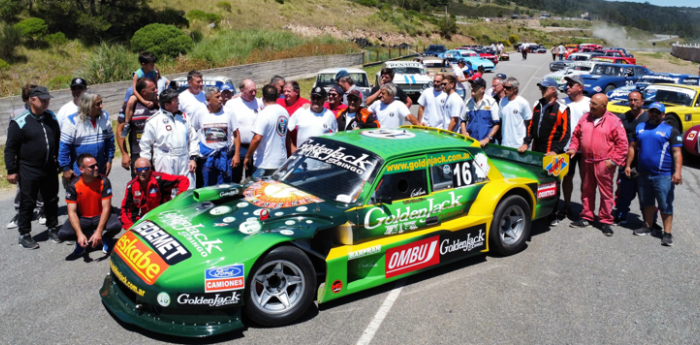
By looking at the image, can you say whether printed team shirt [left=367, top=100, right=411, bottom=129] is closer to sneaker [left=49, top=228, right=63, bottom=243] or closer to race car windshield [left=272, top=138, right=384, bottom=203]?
race car windshield [left=272, top=138, right=384, bottom=203]

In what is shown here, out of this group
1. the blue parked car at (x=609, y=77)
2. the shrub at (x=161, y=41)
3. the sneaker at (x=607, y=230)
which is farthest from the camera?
the shrub at (x=161, y=41)

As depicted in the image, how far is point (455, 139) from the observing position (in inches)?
231

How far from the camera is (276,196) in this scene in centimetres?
491

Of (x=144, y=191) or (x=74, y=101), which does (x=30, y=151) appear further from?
(x=144, y=191)

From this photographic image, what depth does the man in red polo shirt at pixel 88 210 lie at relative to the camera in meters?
5.45

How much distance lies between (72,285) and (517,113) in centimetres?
609

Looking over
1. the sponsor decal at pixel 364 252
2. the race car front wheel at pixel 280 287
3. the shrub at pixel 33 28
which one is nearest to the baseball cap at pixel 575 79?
the sponsor decal at pixel 364 252

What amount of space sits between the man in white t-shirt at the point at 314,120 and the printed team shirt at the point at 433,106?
2.33 metres

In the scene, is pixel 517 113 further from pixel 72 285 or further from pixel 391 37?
pixel 391 37

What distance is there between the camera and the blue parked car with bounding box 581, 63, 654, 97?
74.1 feet

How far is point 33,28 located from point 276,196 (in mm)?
27959

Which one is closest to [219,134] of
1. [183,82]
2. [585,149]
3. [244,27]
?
[585,149]

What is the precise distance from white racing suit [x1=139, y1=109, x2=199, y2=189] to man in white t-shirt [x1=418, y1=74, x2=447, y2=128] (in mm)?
4122

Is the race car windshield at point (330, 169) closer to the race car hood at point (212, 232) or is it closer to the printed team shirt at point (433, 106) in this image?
the race car hood at point (212, 232)
